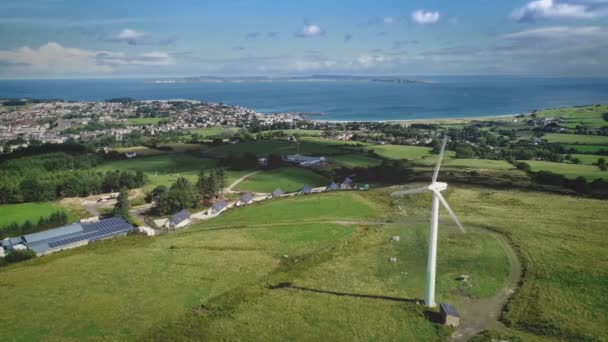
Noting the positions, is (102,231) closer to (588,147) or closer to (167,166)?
(167,166)

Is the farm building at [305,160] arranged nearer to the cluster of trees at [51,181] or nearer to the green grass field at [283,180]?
the green grass field at [283,180]

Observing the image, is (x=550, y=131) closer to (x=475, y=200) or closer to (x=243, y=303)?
(x=475, y=200)

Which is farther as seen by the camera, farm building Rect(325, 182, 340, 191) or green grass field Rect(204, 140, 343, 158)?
green grass field Rect(204, 140, 343, 158)

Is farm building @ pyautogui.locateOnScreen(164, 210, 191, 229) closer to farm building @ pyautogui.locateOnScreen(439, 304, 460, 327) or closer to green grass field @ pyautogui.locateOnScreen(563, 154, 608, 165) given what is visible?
farm building @ pyautogui.locateOnScreen(439, 304, 460, 327)

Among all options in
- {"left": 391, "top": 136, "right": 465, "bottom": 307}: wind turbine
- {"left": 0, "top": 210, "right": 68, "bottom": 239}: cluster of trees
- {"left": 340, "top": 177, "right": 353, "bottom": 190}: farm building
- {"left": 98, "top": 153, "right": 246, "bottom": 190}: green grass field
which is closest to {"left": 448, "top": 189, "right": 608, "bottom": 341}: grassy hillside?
{"left": 391, "top": 136, "right": 465, "bottom": 307}: wind turbine

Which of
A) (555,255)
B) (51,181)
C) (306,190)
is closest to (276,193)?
(306,190)

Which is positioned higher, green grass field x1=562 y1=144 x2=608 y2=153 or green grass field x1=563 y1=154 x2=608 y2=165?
green grass field x1=562 y1=144 x2=608 y2=153

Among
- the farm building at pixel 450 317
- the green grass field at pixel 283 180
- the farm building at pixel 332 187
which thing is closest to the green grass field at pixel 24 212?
the green grass field at pixel 283 180

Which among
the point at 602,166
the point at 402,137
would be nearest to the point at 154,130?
the point at 402,137
